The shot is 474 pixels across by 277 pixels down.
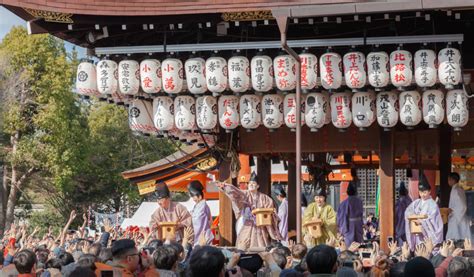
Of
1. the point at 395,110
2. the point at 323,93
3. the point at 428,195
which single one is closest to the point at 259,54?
the point at 323,93

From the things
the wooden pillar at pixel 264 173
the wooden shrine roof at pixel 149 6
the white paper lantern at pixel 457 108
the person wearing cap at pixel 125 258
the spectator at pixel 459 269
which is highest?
the wooden shrine roof at pixel 149 6

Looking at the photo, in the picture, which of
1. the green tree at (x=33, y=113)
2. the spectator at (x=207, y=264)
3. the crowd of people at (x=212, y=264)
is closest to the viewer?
the spectator at (x=207, y=264)

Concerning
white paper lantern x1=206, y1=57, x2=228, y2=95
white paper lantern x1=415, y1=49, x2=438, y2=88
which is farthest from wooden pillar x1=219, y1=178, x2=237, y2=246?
white paper lantern x1=415, y1=49, x2=438, y2=88

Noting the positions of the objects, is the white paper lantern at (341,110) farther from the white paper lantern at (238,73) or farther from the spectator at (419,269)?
the spectator at (419,269)

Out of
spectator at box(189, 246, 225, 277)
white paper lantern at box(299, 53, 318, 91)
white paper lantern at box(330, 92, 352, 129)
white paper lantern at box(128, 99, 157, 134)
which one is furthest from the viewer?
white paper lantern at box(128, 99, 157, 134)

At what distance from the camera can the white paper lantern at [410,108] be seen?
14.5 m

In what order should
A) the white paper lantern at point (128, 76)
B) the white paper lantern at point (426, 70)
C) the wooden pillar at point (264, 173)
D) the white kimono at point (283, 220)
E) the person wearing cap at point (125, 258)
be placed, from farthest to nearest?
the wooden pillar at point (264, 173)
the white kimono at point (283, 220)
the white paper lantern at point (128, 76)
the white paper lantern at point (426, 70)
the person wearing cap at point (125, 258)

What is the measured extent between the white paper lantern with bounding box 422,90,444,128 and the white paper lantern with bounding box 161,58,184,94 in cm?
418

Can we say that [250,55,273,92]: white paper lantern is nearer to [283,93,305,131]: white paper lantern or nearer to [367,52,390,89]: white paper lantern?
[283,93,305,131]: white paper lantern

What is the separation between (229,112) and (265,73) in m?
1.05

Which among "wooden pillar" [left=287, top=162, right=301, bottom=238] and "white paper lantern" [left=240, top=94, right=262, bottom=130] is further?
"wooden pillar" [left=287, top=162, right=301, bottom=238]

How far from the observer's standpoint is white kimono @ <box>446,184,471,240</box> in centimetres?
1534

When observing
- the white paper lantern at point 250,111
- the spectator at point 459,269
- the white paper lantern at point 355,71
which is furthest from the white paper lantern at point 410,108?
the spectator at point 459,269

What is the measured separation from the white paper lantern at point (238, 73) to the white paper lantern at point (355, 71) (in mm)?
1681
